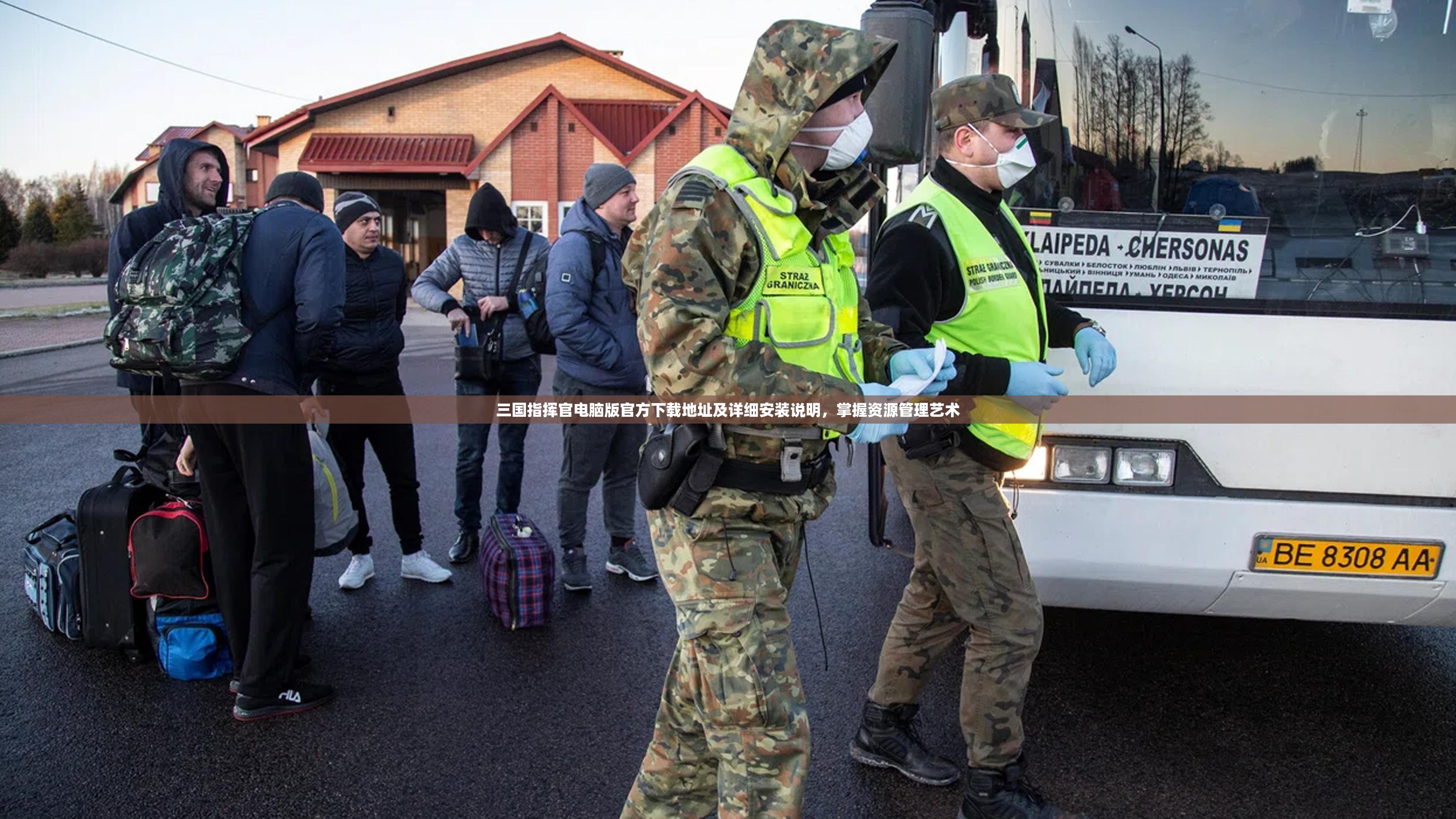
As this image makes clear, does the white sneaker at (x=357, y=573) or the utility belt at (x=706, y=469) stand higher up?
the utility belt at (x=706, y=469)

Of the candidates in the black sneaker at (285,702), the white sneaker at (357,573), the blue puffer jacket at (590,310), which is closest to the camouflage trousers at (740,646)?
the black sneaker at (285,702)

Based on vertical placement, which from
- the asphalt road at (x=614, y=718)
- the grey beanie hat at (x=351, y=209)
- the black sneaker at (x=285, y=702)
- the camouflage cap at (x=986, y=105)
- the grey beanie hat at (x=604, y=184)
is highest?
the camouflage cap at (x=986, y=105)

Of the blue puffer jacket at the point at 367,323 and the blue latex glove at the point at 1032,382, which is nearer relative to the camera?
the blue latex glove at the point at 1032,382

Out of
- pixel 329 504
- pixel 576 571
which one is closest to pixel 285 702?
pixel 329 504

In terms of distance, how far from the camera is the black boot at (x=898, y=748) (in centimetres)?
322

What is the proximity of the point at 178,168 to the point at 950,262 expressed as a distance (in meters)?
2.88

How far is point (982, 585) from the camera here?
2877 mm

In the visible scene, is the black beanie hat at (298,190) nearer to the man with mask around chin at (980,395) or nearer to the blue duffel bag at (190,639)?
the blue duffel bag at (190,639)

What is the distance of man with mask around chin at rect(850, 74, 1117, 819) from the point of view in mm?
2812

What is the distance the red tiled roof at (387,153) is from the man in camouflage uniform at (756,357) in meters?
25.6

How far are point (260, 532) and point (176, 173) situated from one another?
4.62 feet

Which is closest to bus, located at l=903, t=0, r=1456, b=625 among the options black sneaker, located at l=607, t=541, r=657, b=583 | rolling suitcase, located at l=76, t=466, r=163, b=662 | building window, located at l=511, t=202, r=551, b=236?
black sneaker, located at l=607, t=541, r=657, b=583

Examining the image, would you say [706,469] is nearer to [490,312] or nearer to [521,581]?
[521,581]

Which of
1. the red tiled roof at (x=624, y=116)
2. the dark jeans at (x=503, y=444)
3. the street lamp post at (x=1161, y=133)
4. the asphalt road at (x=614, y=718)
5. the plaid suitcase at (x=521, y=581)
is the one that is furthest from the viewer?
the red tiled roof at (x=624, y=116)
